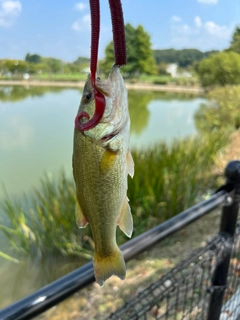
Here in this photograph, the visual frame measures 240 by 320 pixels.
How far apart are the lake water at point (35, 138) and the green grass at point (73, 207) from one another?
0.22m

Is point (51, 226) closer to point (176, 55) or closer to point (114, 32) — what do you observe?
point (114, 32)

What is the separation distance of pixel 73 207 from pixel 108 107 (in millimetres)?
2181

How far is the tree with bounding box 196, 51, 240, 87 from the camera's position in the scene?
13070 millimetres

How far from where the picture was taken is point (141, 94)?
53.8 ft

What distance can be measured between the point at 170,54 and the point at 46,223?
70.3ft

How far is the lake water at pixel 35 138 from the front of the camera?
9.25ft

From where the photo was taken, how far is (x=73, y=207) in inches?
99.3

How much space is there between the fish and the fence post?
0.89 m

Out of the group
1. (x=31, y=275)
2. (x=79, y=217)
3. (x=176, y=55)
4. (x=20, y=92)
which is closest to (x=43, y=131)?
(x=31, y=275)

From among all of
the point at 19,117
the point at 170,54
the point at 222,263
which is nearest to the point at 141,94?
the point at 170,54

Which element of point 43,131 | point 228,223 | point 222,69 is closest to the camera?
point 228,223

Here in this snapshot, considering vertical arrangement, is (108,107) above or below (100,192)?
above

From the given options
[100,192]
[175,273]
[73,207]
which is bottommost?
[73,207]

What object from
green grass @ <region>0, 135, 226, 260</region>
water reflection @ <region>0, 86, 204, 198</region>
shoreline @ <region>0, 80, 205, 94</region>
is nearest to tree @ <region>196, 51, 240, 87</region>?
water reflection @ <region>0, 86, 204, 198</region>
